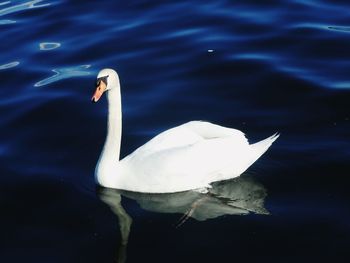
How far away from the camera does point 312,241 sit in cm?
637

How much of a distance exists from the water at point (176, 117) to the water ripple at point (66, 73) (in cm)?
5

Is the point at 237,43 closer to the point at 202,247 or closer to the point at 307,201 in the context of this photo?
the point at 307,201

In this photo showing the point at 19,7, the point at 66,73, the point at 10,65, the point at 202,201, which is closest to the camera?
the point at 202,201

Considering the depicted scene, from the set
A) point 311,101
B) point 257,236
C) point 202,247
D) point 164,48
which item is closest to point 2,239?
point 202,247

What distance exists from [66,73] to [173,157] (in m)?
5.00

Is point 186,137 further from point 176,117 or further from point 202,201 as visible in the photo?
point 176,117

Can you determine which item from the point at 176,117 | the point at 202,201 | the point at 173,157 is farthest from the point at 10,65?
the point at 202,201

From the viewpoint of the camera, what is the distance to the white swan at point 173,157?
7.00m

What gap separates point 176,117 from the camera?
945cm

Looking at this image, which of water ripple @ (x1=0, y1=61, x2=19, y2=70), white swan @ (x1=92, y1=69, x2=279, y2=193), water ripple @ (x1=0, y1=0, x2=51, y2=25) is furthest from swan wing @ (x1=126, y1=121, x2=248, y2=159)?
water ripple @ (x1=0, y1=0, x2=51, y2=25)

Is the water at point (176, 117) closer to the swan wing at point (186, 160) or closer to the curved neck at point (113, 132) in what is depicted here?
the swan wing at point (186, 160)

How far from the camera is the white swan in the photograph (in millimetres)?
7004

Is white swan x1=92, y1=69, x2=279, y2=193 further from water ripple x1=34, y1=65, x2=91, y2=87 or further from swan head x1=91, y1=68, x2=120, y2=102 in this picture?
water ripple x1=34, y1=65, x2=91, y2=87

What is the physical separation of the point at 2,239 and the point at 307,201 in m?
3.37
